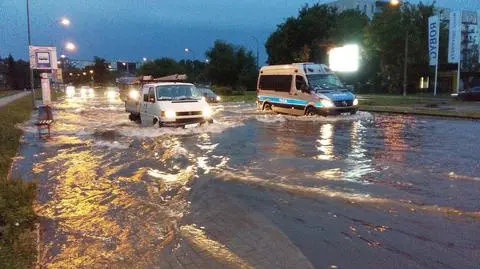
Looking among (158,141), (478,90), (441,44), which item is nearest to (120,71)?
(441,44)

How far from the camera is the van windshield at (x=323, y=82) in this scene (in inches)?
894

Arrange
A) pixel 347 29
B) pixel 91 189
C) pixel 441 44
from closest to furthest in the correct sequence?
1. pixel 91 189
2. pixel 441 44
3. pixel 347 29

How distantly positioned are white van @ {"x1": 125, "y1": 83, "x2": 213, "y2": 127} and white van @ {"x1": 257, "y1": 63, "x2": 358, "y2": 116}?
19.2 feet

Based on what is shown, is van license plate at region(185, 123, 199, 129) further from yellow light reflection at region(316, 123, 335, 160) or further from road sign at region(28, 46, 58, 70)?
road sign at region(28, 46, 58, 70)

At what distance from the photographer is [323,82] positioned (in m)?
23.1

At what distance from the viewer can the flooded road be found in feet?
18.0

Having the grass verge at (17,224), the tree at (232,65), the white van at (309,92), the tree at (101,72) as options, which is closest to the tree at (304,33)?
the tree at (232,65)

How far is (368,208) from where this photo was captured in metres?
7.19

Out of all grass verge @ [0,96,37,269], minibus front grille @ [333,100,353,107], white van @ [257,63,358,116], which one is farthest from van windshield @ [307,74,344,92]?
grass verge @ [0,96,37,269]

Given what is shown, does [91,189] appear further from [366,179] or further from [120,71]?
[120,71]

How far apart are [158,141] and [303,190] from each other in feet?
26.5

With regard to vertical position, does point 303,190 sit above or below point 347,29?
below

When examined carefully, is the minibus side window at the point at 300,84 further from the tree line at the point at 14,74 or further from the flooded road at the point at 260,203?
the tree line at the point at 14,74

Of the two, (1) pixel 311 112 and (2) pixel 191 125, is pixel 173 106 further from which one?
(1) pixel 311 112
